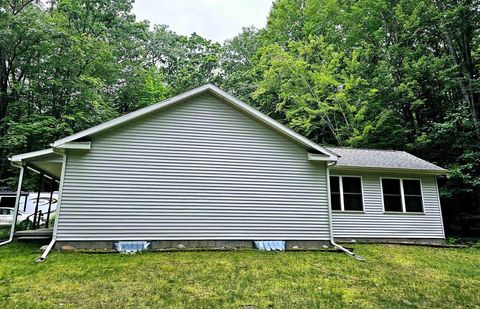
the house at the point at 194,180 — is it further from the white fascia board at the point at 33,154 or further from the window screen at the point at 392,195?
the window screen at the point at 392,195

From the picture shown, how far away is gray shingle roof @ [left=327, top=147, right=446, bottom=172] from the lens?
11.3 m

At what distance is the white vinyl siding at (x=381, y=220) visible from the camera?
36.2 feet

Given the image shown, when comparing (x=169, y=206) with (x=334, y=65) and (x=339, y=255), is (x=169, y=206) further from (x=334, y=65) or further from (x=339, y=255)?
(x=334, y=65)

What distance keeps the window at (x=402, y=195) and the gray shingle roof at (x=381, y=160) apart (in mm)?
614

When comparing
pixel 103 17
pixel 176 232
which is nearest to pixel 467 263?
pixel 176 232

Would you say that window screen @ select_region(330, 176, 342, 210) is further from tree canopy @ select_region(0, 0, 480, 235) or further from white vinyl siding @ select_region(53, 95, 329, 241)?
tree canopy @ select_region(0, 0, 480, 235)

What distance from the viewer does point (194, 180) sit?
9125 millimetres

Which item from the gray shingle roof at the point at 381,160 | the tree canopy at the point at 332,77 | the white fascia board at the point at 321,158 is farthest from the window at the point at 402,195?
the white fascia board at the point at 321,158

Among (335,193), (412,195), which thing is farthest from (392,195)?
(335,193)

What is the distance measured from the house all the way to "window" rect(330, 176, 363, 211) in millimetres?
327

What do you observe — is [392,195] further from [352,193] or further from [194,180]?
[194,180]

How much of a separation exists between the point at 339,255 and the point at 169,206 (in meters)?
5.04

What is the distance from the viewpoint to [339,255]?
8742 mm

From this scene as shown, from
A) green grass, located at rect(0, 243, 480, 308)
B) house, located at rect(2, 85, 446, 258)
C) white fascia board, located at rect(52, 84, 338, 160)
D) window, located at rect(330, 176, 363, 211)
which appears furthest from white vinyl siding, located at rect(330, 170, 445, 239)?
white fascia board, located at rect(52, 84, 338, 160)
